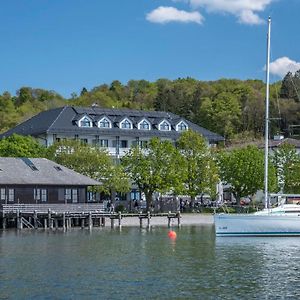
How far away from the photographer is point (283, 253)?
4884 cm

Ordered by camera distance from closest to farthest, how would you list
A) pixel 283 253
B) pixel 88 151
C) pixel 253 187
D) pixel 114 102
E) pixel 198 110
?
pixel 283 253
pixel 88 151
pixel 253 187
pixel 198 110
pixel 114 102

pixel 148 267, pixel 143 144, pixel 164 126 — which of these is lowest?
pixel 148 267

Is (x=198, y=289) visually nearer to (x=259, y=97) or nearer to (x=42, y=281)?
(x=42, y=281)

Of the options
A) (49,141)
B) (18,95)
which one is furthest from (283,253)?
(18,95)

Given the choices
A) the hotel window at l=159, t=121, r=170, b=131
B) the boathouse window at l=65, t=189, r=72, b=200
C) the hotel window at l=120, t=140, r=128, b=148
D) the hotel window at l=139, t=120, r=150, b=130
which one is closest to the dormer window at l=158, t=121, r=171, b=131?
the hotel window at l=159, t=121, r=170, b=131

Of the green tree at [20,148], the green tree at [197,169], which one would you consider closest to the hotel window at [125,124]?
the green tree at [197,169]

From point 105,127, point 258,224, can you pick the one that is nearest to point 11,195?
point 258,224

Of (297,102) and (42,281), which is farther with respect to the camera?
A: (297,102)

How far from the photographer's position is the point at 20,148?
3561 inches

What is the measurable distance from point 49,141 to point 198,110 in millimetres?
52968

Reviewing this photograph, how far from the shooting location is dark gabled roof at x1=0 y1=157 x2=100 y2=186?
75.4 meters

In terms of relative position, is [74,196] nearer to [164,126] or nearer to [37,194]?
[37,194]

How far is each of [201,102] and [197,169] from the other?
186ft

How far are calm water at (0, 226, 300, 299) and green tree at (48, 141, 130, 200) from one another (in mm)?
27372
